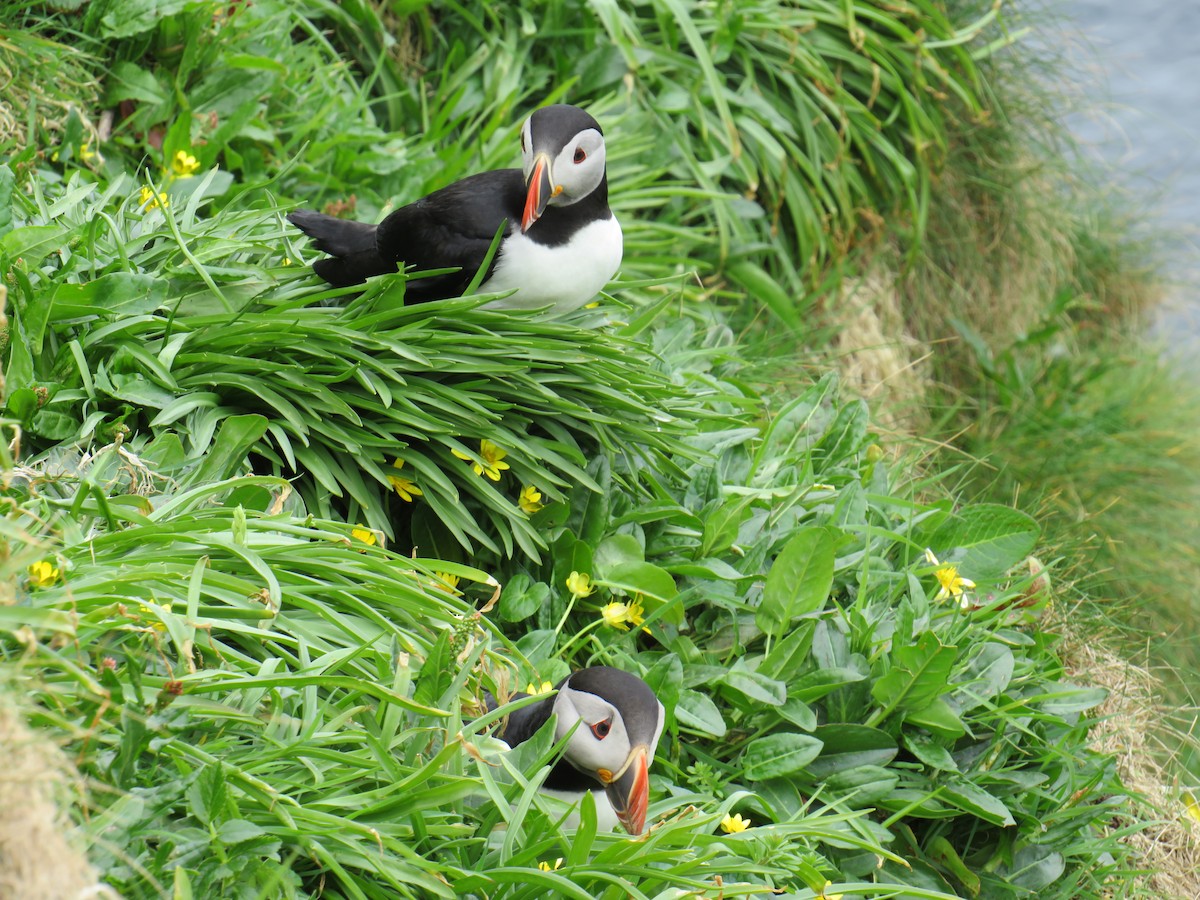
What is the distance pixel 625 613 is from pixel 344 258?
979mm

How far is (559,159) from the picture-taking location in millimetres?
2363

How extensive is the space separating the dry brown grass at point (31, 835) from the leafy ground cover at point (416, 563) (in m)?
0.11

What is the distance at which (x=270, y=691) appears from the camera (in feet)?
5.96

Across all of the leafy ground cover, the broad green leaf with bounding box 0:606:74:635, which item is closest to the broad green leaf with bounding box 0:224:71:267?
the leafy ground cover

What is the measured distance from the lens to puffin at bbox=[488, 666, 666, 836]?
6.41ft

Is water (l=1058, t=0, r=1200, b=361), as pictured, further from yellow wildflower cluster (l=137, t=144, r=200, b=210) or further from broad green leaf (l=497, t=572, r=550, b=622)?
yellow wildflower cluster (l=137, t=144, r=200, b=210)

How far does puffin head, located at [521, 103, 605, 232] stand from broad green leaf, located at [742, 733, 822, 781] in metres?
1.15

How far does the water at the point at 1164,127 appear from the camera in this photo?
21.0ft

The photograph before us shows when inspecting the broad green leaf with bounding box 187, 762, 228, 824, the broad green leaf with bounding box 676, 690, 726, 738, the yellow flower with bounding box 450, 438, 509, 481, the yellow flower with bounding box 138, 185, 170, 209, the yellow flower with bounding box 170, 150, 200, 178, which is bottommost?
the broad green leaf with bounding box 676, 690, 726, 738

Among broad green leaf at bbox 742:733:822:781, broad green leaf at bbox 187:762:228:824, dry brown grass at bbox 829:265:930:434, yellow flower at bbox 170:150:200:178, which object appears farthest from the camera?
dry brown grass at bbox 829:265:930:434

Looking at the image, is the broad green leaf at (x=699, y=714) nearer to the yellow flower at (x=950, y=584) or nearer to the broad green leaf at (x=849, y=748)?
the broad green leaf at (x=849, y=748)

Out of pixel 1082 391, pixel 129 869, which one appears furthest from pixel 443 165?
pixel 1082 391

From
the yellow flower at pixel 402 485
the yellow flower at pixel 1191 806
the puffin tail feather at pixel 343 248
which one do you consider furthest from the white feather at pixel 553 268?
the yellow flower at pixel 1191 806

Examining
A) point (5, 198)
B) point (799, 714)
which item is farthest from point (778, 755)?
point (5, 198)
